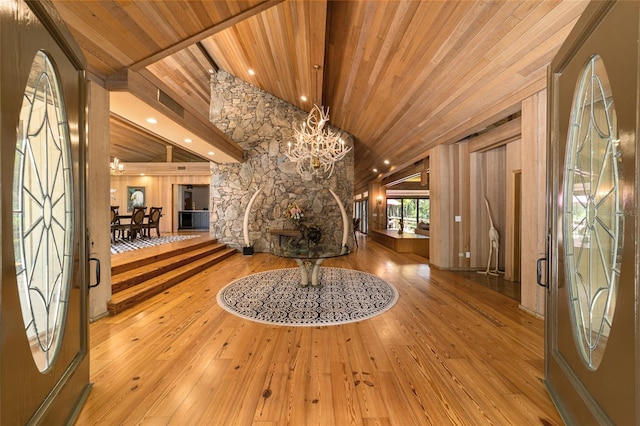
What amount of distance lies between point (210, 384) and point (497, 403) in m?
2.02

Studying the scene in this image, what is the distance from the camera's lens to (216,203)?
7801 millimetres

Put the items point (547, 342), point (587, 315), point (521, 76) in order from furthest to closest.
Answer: point (521, 76) → point (547, 342) → point (587, 315)

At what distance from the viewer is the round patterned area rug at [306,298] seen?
10.4ft

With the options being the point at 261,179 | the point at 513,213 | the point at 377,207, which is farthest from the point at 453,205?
the point at 377,207

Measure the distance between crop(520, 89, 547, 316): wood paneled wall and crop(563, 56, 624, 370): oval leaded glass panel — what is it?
1890 mm

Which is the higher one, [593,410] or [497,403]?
[593,410]

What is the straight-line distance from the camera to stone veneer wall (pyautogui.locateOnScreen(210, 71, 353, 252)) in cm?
773

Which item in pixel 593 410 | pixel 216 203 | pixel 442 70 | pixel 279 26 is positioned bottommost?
pixel 593 410

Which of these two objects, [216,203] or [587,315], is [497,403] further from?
[216,203]

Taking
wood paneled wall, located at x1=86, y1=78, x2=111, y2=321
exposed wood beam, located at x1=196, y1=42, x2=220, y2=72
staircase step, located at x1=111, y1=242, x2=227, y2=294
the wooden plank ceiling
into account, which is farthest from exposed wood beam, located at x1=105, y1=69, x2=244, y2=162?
staircase step, located at x1=111, y1=242, x2=227, y2=294

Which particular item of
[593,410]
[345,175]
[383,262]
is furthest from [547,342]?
[345,175]

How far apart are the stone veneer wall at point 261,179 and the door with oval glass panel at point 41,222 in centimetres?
595

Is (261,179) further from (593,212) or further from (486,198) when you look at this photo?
(593,212)

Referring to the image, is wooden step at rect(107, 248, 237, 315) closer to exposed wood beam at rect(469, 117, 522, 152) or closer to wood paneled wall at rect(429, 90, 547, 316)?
wood paneled wall at rect(429, 90, 547, 316)
